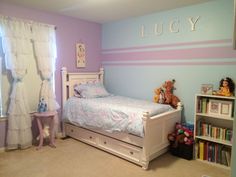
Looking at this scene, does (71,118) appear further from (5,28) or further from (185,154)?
(185,154)

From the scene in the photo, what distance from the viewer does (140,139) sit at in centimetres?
A: 262

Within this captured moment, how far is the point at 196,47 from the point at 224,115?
1128 mm

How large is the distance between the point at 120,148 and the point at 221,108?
5.08 ft

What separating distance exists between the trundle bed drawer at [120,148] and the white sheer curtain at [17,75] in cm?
125

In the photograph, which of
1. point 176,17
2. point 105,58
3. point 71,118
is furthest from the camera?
point 105,58

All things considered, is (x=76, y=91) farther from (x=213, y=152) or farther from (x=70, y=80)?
(x=213, y=152)

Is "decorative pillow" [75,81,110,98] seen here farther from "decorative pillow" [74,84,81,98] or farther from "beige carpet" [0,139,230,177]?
"beige carpet" [0,139,230,177]

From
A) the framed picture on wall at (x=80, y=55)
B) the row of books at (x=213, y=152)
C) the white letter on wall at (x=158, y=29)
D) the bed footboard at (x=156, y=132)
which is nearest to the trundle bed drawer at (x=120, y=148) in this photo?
the bed footboard at (x=156, y=132)

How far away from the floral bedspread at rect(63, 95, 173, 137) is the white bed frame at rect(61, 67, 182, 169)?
4.2 inches

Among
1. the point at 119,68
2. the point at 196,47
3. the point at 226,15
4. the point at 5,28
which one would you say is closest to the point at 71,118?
the point at 119,68

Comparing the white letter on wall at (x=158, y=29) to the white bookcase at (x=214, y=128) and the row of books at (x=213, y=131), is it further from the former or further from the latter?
the row of books at (x=213, y=131)

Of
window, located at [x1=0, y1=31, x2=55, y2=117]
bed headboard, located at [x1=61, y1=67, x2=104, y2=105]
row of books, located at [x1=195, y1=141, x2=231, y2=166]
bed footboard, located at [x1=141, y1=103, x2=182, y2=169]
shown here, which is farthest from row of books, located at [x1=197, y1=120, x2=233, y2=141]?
window, located at [x1=0, y1=31, x2=55, y2=117]

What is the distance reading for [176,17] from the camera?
326 centimetres

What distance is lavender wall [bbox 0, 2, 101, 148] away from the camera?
316 cm
